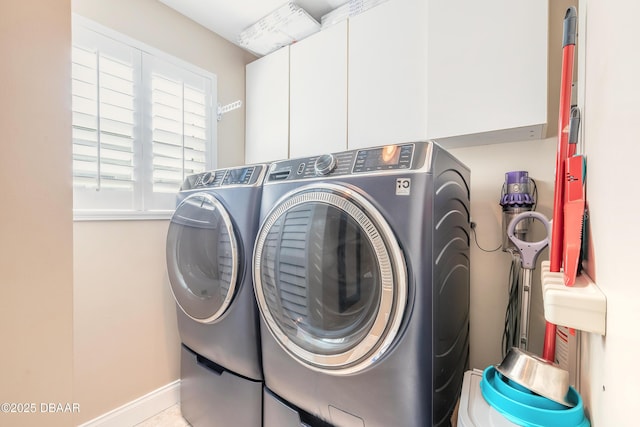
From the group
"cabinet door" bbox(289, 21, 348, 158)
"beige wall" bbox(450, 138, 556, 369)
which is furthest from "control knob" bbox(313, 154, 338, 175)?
"beige wall" bbox(450, 138, 556, 369)

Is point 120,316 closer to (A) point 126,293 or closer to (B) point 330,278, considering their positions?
(A) point 126,293

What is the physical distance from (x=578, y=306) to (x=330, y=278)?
0.62m

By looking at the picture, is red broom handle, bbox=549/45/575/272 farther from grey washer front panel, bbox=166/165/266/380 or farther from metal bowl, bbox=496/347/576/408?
grey washer front panel, bbox=166/165/266/380

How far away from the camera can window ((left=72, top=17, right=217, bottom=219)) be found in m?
1.42

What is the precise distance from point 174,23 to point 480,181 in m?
2.10

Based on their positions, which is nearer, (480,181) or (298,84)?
(480,181)

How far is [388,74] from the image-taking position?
4.57ft

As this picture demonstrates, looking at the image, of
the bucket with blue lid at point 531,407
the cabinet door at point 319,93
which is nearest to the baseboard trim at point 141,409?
the cabinet door at point 319,93

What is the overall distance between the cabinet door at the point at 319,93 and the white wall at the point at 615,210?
1079 millimetres

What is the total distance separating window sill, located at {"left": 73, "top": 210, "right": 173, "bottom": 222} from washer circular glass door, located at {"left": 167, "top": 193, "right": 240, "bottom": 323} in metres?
0.28

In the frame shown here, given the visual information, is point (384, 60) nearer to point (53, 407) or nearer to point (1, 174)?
point (1, 174)

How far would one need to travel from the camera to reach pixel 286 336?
39.9 inches

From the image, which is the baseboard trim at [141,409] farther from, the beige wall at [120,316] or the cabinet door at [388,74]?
the cabinet door at [388,74]

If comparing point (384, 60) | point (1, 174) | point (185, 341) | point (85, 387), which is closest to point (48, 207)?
point (1, 174)
